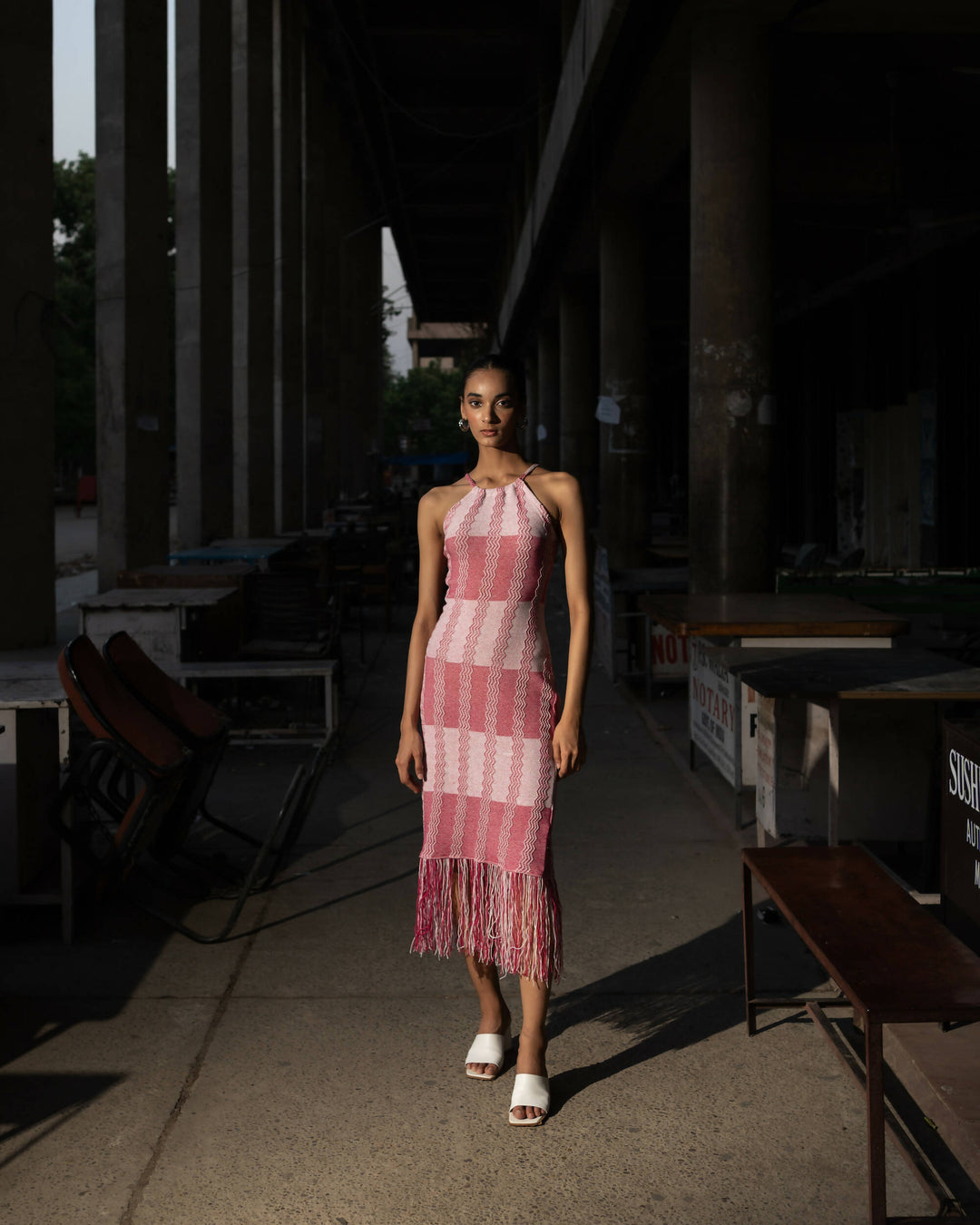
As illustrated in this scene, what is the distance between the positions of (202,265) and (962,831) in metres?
14.0

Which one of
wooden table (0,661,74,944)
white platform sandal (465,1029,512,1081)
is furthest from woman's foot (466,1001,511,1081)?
wooden table (0,661,74,944)

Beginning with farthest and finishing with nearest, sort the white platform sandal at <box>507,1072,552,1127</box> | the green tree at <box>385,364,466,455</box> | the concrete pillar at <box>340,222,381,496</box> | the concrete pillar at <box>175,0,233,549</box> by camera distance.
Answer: the green tree at <box>385,364,466,455</box>
the concrete pillar at <box>340,222,381,496</box>
the concrete pillar at <box>175,0,233,549</box>
the white platform sandal at <box>507,1072,552,1127</box>

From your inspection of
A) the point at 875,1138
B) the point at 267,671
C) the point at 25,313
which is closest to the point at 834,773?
the point at 875,1138

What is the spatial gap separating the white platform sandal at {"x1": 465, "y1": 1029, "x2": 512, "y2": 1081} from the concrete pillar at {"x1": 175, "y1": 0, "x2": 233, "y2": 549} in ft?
42.4

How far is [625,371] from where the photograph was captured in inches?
680

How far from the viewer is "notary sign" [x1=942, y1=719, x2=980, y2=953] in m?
3.66

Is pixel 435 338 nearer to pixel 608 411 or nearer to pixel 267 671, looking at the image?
pixel 608 411

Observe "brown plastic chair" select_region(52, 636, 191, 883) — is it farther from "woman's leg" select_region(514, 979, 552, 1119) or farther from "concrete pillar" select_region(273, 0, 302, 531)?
"concrete pillar" select_region(273, 0, 302, 531)

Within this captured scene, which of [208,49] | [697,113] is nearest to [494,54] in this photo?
[208,49]

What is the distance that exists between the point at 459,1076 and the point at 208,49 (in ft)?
48.9

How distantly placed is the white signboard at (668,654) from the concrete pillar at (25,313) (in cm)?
451

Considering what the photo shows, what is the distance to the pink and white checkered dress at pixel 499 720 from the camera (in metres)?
3.69

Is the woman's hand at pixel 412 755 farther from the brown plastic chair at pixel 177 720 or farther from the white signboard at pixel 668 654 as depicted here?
the white signboard at pixel 668 654

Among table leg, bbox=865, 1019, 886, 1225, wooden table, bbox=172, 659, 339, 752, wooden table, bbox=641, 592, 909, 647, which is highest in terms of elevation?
wooden table, bbox=641, 592, 909, 647
